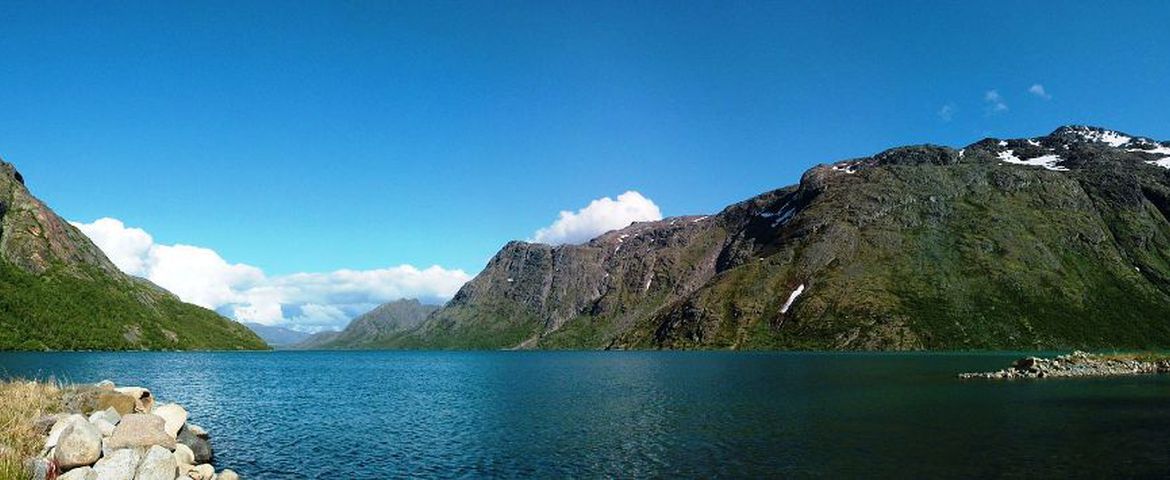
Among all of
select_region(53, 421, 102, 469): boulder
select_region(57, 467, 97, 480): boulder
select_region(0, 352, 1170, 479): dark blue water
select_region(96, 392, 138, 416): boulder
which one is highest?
select_region(96, 392, 138, 416): boulder

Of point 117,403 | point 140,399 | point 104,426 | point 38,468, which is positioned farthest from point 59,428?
point 140,399

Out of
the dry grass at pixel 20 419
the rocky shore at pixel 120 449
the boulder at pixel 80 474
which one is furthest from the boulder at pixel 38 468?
the boulder at pixel 80 474

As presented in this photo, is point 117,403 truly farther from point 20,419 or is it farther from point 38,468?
point 38,468

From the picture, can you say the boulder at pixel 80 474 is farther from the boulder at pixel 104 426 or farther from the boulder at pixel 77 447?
the boulder at pixel 104 426

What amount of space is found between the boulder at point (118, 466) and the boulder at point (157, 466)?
1.26 feet

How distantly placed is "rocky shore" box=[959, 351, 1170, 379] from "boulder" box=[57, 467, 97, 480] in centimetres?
12308

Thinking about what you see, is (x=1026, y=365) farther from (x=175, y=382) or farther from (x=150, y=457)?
(x=175, y=382)

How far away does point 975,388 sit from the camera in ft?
318

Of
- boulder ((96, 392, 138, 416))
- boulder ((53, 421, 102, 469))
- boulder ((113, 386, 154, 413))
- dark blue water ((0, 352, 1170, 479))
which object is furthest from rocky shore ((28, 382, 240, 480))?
dark blue water ((0, 352, 1170, 479))

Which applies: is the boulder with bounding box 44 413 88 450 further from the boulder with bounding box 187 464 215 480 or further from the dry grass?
the boulder with bounding box 187 464 215 480

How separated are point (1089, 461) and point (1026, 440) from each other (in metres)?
8.42

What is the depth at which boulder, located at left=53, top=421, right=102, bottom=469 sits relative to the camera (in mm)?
35719

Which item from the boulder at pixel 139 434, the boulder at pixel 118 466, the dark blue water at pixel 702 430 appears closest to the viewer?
the boulder at pixel 118 466

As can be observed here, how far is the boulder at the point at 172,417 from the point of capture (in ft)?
156
